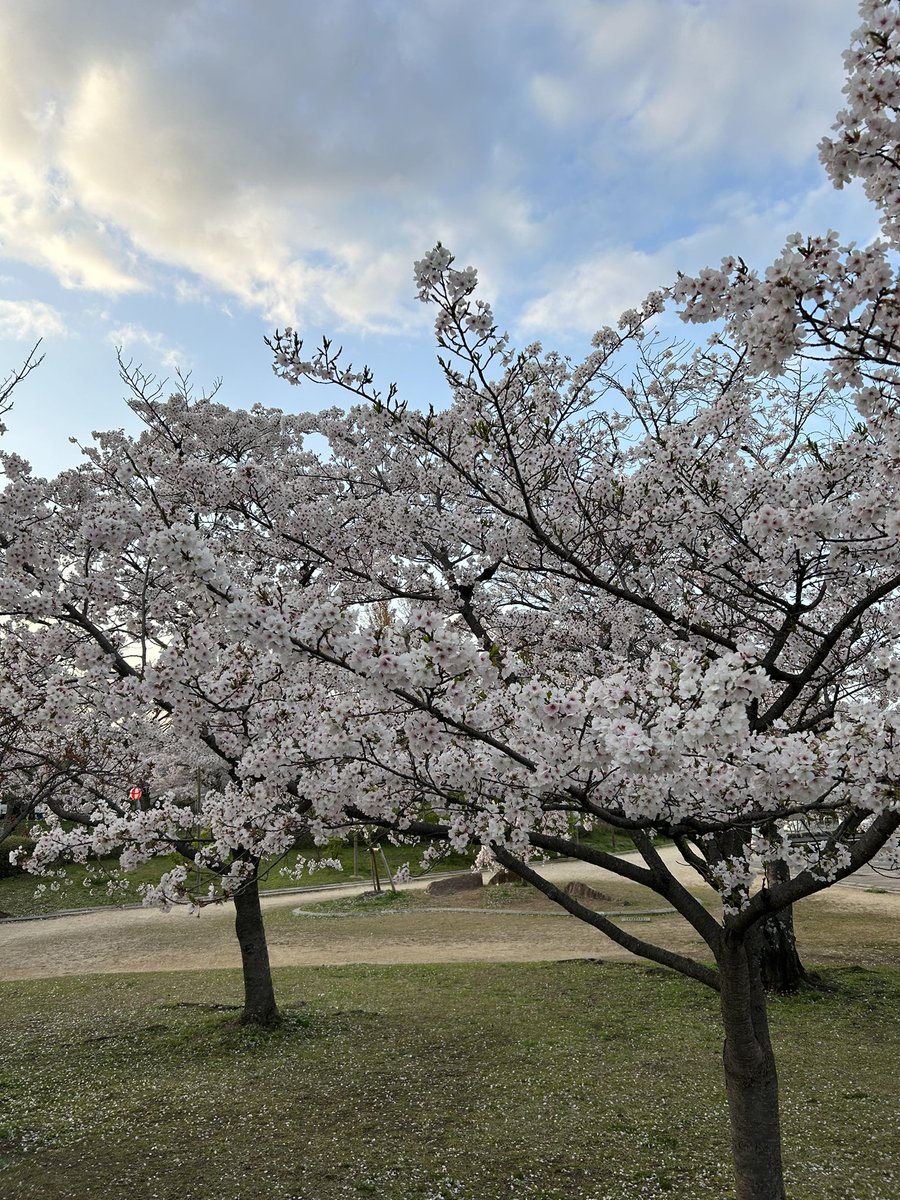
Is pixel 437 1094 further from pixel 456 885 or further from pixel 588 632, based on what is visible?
pixel 456 885

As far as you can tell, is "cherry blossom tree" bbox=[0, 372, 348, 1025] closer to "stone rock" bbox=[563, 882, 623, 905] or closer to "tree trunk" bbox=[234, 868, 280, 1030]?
"tree trunk" bbox=[234, 868, 280, 1030]

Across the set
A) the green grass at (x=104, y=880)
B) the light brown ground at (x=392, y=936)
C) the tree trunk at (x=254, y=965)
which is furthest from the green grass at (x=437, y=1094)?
the green grass at (x=104, y=880)

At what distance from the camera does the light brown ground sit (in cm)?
1428

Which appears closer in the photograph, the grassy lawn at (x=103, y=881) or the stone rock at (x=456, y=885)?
the stone rock at (x=456, y=885)

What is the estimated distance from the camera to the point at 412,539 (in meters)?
7.84

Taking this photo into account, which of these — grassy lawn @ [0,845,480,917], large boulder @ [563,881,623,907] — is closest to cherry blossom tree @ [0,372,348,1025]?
large boulder @ [563,881,623,907]

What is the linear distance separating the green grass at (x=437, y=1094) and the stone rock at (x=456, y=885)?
31.9 feet

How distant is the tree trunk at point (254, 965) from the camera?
920cm

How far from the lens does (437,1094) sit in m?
7.18

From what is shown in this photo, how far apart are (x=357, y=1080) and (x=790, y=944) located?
7021 mm

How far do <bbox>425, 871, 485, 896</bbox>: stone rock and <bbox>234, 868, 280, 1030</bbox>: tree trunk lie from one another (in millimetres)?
12172

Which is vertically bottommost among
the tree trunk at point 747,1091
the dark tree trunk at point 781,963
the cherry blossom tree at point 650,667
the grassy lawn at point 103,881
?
the grassy lawn at point 103,881

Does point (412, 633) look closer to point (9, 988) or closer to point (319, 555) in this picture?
point (319, 555)

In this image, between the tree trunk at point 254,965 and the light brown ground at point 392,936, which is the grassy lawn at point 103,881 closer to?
the light brown ground at point 392,936
